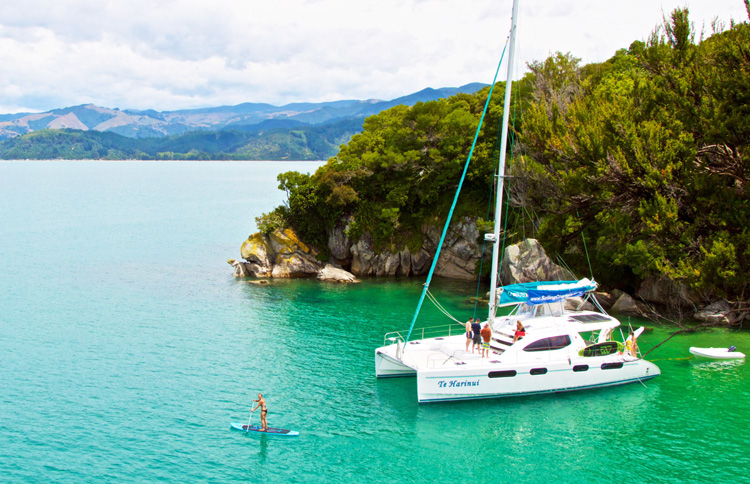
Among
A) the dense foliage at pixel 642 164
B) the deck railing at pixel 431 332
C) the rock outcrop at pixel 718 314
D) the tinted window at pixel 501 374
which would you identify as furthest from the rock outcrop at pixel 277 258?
the rock outcrop at pixel 718 314

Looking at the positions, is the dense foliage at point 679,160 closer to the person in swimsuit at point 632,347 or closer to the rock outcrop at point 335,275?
the person in swimsuit at point 632,347

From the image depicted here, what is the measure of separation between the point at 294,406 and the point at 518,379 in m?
10.6

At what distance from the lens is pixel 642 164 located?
30859 mm

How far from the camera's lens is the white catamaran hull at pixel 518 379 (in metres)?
25.2

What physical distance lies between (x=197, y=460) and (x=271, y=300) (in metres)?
26.0

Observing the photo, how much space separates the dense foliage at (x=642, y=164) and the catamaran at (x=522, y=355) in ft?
22.3

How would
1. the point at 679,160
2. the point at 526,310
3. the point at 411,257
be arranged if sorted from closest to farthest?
the point at 526,310
the point at 679,160
the point at 411,257

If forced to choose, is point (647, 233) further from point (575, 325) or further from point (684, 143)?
point (575, 325)

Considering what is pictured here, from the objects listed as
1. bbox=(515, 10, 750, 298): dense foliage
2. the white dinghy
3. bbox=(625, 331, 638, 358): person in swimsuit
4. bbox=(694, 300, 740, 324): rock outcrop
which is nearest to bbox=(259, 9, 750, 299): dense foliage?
bbox=(515, 10, 750, 298): dense foliage

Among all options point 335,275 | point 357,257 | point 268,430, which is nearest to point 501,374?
point 268,430

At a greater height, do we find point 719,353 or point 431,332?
point 719,353

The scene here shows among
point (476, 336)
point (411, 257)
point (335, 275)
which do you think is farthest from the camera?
point (411, 257)

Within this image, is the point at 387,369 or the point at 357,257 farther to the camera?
the point at 357,257

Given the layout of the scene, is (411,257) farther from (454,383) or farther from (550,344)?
(454,383)
